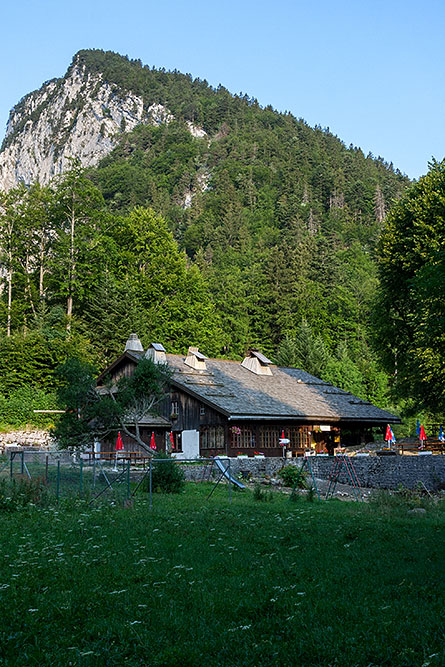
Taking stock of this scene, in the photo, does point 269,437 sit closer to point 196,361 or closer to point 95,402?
point 196,361

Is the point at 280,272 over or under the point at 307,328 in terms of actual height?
over

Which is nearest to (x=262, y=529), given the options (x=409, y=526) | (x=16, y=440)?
(x=409, y=526)

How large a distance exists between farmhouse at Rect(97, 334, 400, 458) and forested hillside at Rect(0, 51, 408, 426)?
650 centimetres

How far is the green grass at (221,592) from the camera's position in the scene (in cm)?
671

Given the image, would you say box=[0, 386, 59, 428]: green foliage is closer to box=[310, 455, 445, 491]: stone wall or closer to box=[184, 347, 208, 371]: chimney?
box=[184, 347, 208, 371]: chimney

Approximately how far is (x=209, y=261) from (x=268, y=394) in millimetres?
65245

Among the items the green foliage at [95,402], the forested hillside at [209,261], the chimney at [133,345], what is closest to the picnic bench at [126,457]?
the green foliage at [95,402]

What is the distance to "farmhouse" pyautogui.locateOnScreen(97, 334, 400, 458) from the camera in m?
38.2

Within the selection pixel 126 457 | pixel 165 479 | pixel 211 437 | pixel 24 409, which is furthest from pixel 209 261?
pixel 165 479

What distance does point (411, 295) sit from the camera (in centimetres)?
3597

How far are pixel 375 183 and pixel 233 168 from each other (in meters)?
32.5

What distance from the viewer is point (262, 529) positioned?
14289 millimetres

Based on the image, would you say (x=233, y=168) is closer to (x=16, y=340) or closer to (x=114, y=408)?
(x=16, y=340)

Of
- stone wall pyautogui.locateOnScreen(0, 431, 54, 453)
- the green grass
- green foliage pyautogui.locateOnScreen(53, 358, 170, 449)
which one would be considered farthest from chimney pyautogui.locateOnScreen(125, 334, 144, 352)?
the green grass
